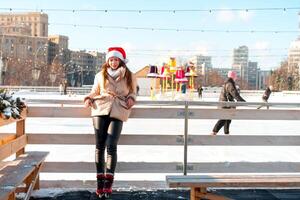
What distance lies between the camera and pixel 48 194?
5090mm

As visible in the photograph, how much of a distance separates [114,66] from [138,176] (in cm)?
165

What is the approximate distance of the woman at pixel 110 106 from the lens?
492 centimetres

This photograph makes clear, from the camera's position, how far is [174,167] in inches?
224

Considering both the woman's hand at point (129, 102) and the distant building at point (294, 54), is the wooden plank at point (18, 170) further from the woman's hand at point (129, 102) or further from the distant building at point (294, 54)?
the distant building at point (294, 54)

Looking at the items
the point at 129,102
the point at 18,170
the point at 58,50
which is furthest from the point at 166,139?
the point at 58,50

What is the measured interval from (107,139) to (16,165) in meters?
0.99

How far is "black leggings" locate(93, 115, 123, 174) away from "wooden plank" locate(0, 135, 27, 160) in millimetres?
729

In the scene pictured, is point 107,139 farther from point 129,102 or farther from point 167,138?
point 167,138

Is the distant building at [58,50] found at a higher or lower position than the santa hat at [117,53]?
higher

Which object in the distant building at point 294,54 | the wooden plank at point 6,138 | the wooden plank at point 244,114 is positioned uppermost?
the distant building at point 294,54

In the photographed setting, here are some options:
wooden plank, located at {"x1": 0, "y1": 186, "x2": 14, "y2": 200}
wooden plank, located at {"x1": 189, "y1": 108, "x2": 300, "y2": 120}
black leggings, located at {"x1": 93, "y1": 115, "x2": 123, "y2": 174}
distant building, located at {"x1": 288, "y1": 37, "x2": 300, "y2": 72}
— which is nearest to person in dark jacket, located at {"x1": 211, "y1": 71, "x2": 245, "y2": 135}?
wooden plank, located at {"x1": 189, "y1": 108, "x2": 300, "y2": 120}

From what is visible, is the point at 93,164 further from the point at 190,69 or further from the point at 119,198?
the point at 190,69

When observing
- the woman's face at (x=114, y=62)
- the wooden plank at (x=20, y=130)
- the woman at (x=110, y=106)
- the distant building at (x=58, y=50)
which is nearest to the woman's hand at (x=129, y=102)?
the woman at (x=110, y=106)

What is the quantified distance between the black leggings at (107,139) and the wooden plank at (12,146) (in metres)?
0.73
